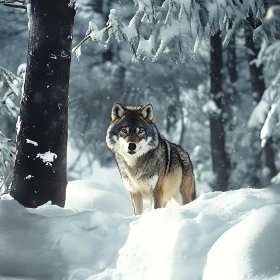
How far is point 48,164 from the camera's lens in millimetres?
6844

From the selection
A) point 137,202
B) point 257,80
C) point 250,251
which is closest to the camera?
point 250,251

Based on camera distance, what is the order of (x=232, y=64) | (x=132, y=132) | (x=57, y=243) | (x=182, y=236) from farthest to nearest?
1. (x=232, y=64)
2. (x=132, y=132)
3. (x=57, y=243)
4. (x=182, y=236)

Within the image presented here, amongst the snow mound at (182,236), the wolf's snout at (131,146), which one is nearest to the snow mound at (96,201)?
the wolf's snout at (131,146)

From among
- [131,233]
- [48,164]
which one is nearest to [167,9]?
[48,164]

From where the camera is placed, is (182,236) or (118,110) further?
(118,110)

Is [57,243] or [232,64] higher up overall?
[232,64]

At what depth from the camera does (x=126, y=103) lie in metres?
16.8

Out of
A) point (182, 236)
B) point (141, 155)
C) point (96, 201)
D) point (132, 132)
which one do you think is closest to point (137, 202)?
point (141, 155)

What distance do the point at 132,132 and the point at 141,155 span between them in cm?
43

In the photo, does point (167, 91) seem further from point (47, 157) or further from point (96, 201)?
point (47, 157)

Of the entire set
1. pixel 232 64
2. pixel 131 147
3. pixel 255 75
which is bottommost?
pixel 131 147

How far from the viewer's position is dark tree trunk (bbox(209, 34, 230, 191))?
50.0 ft

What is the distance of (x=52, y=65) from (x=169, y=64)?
10.4 meters

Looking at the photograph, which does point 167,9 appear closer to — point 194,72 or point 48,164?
point 48,164
